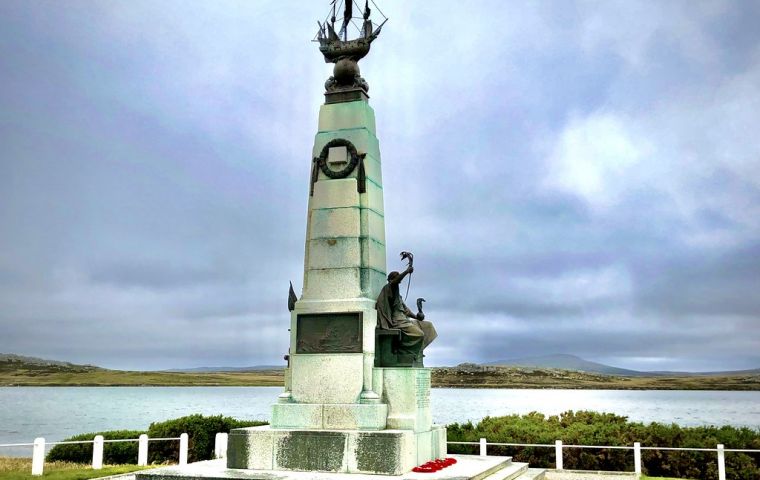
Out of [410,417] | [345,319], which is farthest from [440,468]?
[345,319]

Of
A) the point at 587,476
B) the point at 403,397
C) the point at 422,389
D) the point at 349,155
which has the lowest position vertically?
the point at 587,476

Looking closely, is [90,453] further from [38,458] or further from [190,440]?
[38,458]

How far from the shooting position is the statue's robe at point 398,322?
1434 cm

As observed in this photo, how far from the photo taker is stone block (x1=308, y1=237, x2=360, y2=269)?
1459 centimetres

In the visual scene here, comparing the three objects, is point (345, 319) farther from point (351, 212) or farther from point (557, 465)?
point (557, 465)

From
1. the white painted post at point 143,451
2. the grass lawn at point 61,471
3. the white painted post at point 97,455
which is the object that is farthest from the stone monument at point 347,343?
the white painted post at point 143,451

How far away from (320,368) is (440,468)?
2740 mm

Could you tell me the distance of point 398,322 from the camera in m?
14.5

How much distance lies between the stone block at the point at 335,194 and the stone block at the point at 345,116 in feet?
3.70

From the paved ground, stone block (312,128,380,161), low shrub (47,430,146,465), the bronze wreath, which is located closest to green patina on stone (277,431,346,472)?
the bronze wreath

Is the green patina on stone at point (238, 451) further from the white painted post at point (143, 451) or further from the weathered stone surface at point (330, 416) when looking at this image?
the white painted post at point (143, 451)

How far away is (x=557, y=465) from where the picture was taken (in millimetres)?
18547

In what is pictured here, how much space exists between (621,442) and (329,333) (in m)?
8.86

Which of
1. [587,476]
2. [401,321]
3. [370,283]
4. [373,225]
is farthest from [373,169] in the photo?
[587,476]
